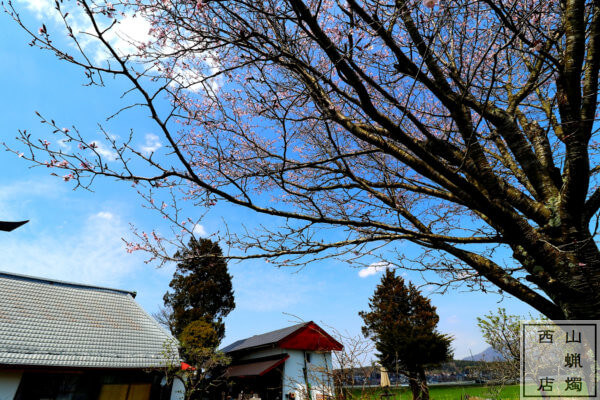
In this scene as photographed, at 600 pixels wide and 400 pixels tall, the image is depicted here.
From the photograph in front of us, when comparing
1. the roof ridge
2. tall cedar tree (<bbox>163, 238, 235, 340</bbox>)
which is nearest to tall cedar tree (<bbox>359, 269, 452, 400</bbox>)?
tall cedar tree (<bbox>163, 238, 235, 340</bbox>)

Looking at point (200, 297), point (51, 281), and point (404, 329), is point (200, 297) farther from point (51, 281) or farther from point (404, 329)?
point (404, 329)

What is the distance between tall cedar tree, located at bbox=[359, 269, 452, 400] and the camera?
19.3m

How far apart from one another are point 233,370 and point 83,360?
12518mm

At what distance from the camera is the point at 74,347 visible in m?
10.3

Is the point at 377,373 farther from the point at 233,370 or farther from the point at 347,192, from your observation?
the point at 233,370

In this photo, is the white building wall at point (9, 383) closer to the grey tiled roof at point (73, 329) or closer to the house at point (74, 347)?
the house at point (74, 347)

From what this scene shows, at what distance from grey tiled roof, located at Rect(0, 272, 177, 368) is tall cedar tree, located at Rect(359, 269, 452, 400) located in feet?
45.2

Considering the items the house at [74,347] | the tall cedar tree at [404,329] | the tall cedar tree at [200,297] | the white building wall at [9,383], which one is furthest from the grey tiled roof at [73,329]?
the tall cedar tree at [404,329]

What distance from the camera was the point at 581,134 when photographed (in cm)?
303

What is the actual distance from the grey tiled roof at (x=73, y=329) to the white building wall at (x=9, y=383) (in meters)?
0.49

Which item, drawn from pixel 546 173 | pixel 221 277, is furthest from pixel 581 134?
pixel 221 277

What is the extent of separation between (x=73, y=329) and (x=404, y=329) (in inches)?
762

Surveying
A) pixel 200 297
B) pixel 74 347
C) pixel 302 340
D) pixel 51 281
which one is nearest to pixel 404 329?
pixel 302 340

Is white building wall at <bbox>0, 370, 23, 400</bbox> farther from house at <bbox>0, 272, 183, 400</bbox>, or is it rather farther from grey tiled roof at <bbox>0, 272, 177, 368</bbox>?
grey tiled roof at <bbox>0, 272, 177, 368</bbox>
